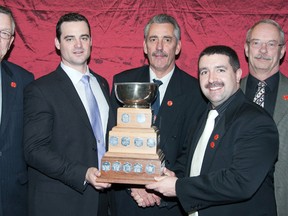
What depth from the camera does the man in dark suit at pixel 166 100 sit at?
8.46ft

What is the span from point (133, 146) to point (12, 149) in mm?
877

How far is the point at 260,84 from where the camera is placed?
271 centimetres

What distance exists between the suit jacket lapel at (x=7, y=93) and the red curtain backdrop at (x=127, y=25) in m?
0.77

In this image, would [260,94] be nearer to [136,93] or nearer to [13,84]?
[136,93]

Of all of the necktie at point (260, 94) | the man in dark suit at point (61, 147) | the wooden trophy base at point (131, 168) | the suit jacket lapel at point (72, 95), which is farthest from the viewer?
the necktie at point (260, 94)

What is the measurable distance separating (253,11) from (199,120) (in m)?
1.37

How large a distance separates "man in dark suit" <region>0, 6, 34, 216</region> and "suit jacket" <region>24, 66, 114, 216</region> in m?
0.15

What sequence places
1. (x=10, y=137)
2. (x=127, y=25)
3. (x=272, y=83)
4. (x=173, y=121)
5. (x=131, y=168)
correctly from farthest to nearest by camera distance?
(x=127, y=25), (x=272, y=83), (x=173, y=121), (x=10, y=137), (x=131, y=168)

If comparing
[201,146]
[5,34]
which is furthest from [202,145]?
[5,34]

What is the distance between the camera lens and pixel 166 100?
2641 mm

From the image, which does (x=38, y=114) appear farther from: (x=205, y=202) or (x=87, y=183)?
(x=205, y=202)

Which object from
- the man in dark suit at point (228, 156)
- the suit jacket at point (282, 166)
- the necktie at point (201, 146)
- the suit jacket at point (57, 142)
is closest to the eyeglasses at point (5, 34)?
the suit jacket at point (57, 142)

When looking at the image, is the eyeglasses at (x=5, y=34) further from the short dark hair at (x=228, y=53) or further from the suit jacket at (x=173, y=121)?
the short dark hair at (x=228, y=53)

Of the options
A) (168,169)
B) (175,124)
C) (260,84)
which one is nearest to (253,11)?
(260,84)
